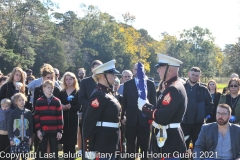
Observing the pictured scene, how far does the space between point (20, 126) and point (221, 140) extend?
Answer: 381 cm

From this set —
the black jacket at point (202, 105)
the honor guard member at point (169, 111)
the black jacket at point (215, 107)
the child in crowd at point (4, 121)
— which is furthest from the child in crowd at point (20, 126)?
the black jacket at point (215, 107)

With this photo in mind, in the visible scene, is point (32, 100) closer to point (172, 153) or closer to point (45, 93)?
point (45, 93)

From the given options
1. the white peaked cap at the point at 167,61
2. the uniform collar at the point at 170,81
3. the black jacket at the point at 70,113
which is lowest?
the black jacket at the point at 70,113

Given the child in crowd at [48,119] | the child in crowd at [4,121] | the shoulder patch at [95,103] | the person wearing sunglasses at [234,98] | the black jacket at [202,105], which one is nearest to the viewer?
the shoulder patch at [95,103]

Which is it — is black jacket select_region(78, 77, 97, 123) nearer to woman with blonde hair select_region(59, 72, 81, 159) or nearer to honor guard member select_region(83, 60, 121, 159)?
woman with blonde hair select_region(59, 72, 81, 159)

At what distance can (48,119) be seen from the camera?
280 inches

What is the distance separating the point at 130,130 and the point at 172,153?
7.44 ft

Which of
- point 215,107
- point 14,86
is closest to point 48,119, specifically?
point 14,86

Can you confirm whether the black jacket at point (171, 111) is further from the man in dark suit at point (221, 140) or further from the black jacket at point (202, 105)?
the black jacket at point (202, 105)

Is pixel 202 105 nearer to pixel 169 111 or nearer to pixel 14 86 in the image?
pixel 169 111

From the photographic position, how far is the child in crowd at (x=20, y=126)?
7234 millimetres

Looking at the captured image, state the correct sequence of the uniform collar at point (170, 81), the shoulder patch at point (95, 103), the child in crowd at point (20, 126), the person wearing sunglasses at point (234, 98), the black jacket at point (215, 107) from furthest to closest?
the black jacket at point (215, 107), the person wearing sunglasses at point (234, 98), the child in crowd at point (20, 126), the shoulder patch at point (95, 103), the uniform collar at point (170, 81)

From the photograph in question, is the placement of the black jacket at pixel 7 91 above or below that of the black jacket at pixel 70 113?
above

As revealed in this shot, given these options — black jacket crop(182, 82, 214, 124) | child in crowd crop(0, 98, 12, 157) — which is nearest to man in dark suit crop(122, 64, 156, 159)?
black jacket crop(182, 82, 214, 124)
